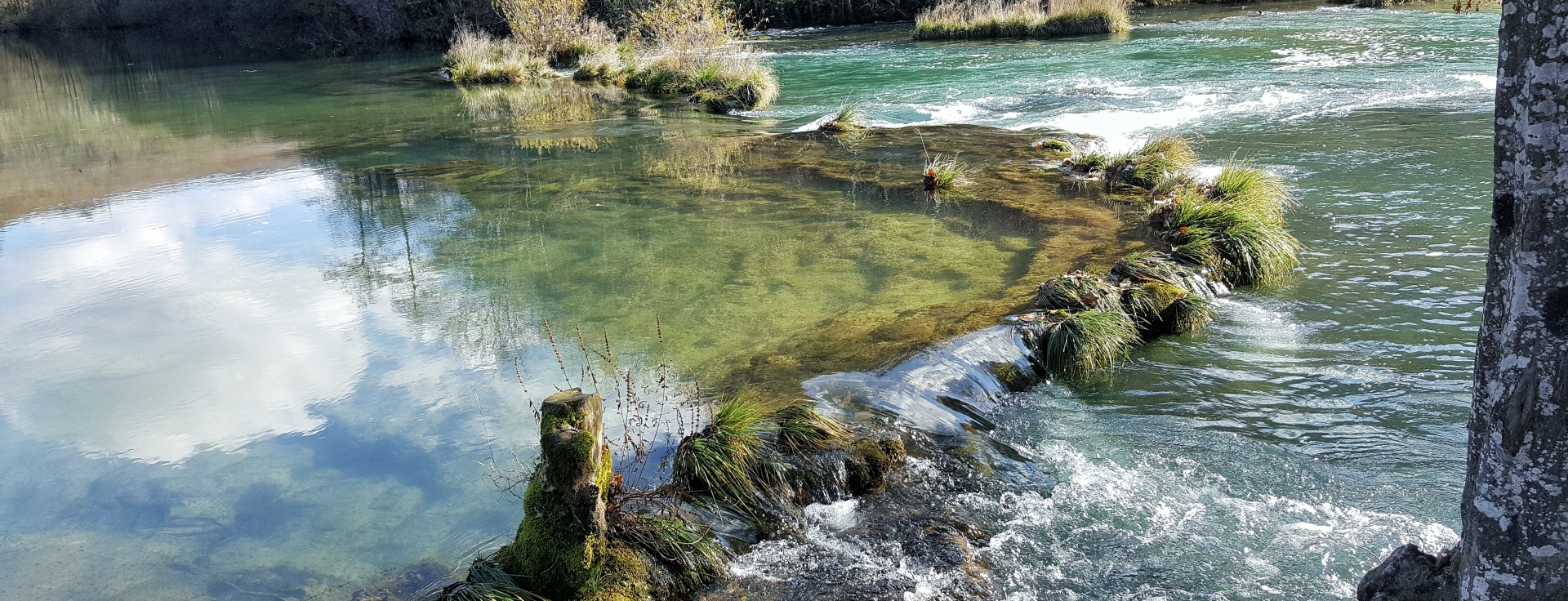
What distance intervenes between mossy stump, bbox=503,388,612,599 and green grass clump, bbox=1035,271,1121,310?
175 inches

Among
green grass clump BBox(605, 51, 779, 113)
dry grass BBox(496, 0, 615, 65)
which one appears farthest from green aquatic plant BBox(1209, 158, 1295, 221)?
dry grass BBox(496, 0, 615, 65)

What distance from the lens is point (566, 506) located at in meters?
4.09

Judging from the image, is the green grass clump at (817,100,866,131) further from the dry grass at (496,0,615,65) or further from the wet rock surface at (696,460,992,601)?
the dry grass at (496,0,615,65)

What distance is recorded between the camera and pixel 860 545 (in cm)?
481

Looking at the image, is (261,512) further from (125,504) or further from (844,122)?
(844,122)

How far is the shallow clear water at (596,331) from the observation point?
499cm

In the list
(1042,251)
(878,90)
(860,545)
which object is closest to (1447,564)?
(860,545)

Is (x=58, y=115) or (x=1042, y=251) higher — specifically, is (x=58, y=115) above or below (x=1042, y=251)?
above

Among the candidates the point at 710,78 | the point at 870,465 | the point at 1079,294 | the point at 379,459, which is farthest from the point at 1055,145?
the point at 379,459

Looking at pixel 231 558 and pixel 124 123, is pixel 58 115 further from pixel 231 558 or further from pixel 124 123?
pixel 231 558

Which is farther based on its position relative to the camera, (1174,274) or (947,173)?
(947,173)

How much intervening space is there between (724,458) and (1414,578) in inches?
122

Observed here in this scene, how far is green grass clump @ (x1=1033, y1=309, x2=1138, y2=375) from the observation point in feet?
23.1

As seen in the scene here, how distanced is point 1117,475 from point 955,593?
5.19ft
